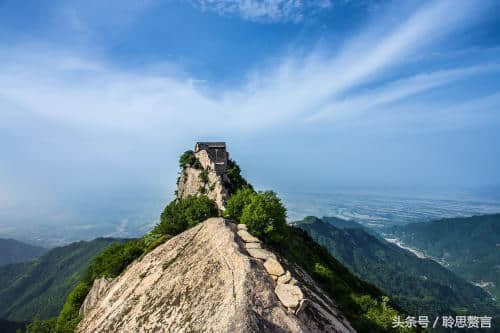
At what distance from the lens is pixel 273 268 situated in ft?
64.5

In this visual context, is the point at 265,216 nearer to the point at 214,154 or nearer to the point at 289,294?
the point at 289,294

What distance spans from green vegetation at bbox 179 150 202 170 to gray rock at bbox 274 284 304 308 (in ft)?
154

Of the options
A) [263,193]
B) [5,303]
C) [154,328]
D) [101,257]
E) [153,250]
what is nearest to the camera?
[154,328]

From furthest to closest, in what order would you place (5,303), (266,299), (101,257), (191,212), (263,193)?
(5,303)
(101,257)
(191,212)
(263,193)
(266,299)

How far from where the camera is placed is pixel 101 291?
32.4 meters

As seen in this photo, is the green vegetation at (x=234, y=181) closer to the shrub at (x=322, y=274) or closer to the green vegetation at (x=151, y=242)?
the green vegetation at (x=151, y=242)

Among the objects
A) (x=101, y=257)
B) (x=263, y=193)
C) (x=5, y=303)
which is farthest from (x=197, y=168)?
(x=5, y=303)

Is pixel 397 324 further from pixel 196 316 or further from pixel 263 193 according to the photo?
pixel 196 316

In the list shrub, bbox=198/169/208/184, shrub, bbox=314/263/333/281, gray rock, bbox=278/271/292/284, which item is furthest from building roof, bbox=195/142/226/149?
gray rock, bbox=278/271/292/284

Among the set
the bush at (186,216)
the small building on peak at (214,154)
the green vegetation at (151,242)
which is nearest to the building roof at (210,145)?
the small building on peak at (214,154)

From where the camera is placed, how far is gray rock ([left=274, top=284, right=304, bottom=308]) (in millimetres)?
16766

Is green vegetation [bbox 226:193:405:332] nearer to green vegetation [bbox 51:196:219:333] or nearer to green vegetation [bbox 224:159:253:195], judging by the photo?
green vegetation [bbox 51:196:219:333]

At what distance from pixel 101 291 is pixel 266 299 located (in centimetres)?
2359

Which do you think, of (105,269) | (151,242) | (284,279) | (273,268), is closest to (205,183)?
(151,242)
